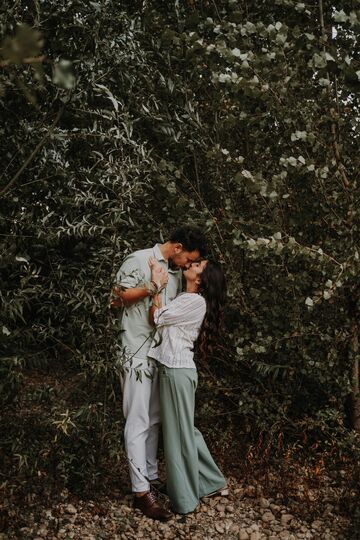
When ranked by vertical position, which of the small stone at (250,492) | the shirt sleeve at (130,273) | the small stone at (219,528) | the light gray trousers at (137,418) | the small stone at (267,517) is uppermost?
the shirt sleeve at (130,273)

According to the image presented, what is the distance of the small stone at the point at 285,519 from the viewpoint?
4008mm

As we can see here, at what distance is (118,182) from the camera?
3875mm

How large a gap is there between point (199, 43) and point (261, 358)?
2.66 m

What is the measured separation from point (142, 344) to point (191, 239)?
0.81 m

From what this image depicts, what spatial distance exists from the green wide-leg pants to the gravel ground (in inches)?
6.6

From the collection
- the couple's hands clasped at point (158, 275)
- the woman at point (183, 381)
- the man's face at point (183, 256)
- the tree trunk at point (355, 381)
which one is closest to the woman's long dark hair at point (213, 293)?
the woman at point (183, 381)

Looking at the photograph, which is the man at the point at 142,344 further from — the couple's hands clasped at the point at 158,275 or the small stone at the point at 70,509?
the small stone at the point at 70,509

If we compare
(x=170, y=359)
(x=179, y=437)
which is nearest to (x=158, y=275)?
(x=170, y=359)

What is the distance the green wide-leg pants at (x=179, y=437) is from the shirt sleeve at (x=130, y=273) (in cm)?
66

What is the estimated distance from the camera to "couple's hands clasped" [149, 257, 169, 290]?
12.6 feet

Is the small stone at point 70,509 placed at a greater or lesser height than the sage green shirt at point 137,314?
lesser

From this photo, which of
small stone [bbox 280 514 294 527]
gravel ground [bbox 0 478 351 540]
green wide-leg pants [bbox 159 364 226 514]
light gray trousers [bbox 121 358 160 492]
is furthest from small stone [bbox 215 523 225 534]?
light gray trousers [bbox 121 358 160 492]

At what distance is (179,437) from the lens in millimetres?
4113

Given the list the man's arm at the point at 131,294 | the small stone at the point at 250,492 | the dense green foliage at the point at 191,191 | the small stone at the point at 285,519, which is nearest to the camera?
the dense green foliage at the point at 191,191
